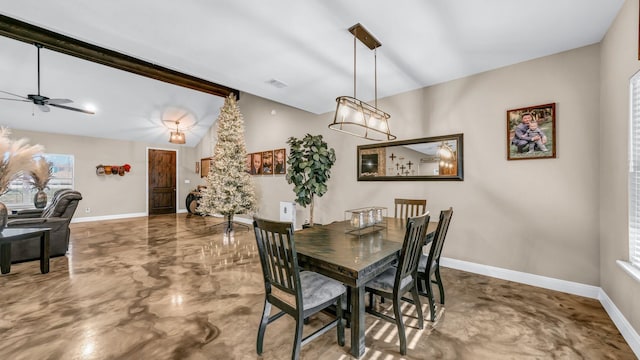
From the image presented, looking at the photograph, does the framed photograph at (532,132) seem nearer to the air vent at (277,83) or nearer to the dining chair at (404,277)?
the dining chair at (404,277)

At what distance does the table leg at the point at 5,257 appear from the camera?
10.7ft

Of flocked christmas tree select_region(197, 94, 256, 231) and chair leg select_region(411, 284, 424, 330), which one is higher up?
flocked christmas tree select_region(197, 94, 256, 231)

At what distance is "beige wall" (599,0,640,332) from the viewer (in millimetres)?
1944

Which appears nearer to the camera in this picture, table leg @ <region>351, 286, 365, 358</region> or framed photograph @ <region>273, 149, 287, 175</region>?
table leg @ <region>351, 286, 365, 358</region>

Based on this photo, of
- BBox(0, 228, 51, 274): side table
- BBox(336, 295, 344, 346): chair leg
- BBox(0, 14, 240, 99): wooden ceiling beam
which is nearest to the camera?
BBox(336, 295, 344, 346): chair leg

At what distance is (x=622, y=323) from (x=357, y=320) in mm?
2230

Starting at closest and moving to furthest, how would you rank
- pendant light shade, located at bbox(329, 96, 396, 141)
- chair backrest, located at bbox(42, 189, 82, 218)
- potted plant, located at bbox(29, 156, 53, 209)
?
pendant light shade, located at bbox(329, 96, 396, 141)
chair backrest, located at bbox(42, 189, 82, 218)
potted plant, located at bbox(29, 156, 53, 209)

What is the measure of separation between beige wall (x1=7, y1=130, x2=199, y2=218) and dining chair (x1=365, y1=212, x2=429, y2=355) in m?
8.91

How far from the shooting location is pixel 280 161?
Result: 6281mm

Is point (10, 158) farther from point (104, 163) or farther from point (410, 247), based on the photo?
point (104, 163)

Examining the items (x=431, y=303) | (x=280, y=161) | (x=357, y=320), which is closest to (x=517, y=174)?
(x=431, y=303)

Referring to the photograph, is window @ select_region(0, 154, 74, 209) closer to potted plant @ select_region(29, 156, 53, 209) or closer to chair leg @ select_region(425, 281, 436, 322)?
potted plant @ select_region(29, 156, 53, 209)

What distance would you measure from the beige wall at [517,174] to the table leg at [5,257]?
497cm

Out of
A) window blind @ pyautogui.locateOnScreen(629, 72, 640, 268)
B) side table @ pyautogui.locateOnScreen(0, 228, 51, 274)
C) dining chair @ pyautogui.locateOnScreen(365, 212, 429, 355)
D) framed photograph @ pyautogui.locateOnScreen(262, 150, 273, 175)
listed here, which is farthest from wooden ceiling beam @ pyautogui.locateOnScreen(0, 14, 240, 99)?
window blind @ pyautogui.locateOnScreen(629, 72, 640, 268)
